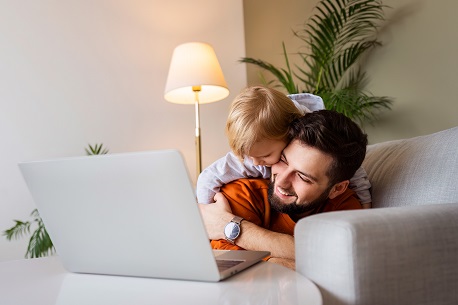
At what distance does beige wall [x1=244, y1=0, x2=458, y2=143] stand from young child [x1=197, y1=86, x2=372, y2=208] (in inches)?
50.3

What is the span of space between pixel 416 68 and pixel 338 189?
1.48 m

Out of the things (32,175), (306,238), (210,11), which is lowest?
(306,238)

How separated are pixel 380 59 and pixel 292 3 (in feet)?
3.13

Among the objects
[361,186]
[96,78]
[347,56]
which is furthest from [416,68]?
[96,78]

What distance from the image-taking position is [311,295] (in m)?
0.80

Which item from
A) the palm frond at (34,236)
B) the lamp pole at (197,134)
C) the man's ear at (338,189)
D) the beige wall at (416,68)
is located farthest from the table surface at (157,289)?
the lamp pole at (197,134)

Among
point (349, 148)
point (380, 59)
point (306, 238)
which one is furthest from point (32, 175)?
point (380, 59)

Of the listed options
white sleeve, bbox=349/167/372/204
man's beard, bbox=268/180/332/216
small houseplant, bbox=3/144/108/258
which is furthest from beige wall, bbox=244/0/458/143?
small houseplant, bbox=3/144/108/258

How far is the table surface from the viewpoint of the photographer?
804mm

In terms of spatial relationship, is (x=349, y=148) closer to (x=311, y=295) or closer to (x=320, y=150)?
(x=320, y=150)

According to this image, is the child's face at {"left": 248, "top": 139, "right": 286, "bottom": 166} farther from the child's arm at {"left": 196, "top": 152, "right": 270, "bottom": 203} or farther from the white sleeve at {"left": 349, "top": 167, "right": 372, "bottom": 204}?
the white sleeve at {"left": 349, "top": 167, "right": 372, "bottom": 204}

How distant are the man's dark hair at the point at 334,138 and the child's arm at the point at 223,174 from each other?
22 centimetres

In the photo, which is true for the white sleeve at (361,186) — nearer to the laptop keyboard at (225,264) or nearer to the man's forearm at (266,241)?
the man's forearm at (266,241)

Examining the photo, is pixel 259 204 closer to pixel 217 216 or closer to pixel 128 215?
pixel 217 216
